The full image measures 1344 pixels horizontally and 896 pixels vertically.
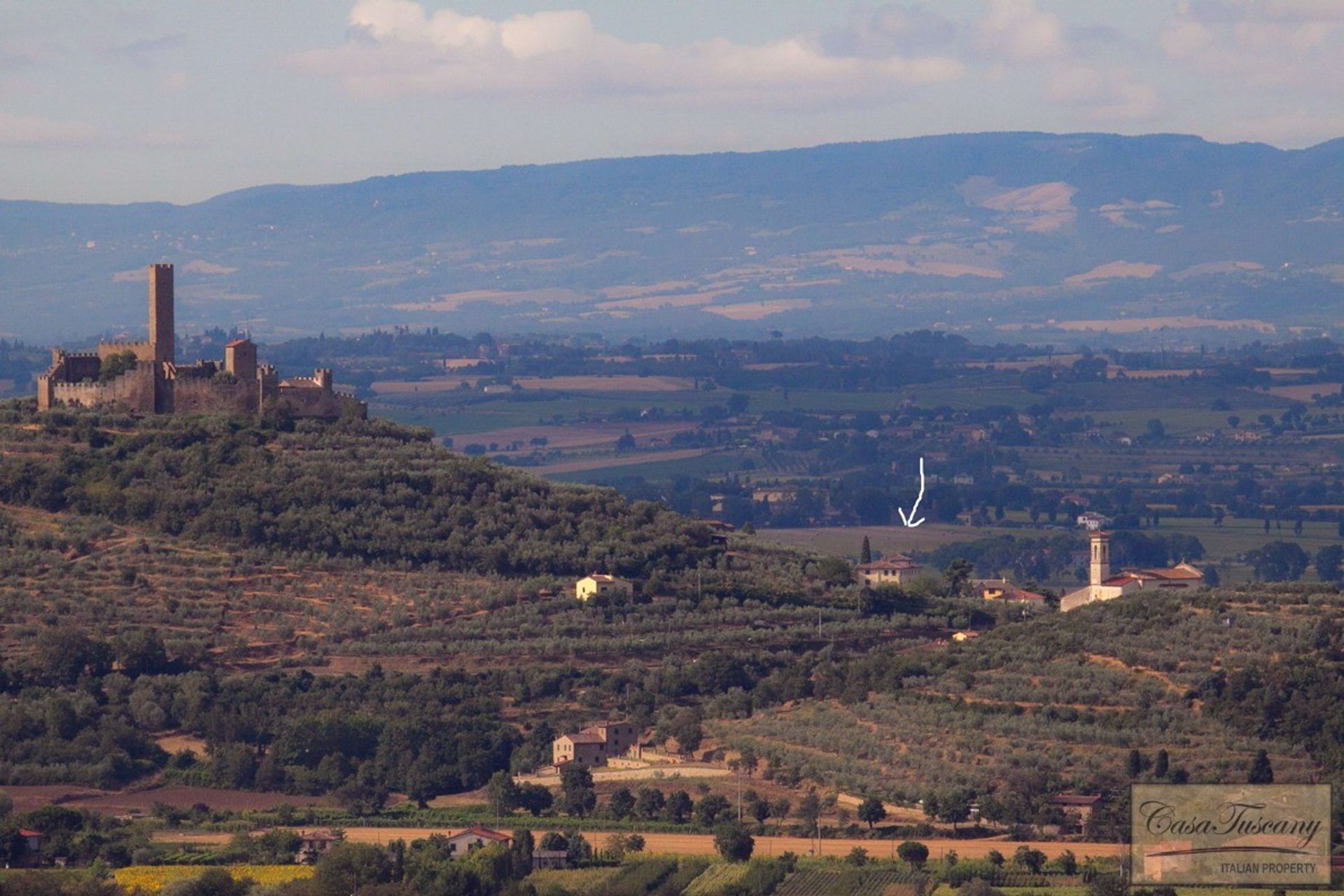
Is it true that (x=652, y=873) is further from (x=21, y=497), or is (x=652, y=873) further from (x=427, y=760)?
(x=21, y=497)

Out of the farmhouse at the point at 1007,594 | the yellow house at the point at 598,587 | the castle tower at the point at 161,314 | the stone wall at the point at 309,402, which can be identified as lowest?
the farmhouse at the point at 1007,594

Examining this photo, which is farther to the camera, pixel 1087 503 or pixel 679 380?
pixel 679 380

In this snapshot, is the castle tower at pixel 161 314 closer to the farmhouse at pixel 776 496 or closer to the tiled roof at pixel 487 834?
the tiled roof at pixel 487 834

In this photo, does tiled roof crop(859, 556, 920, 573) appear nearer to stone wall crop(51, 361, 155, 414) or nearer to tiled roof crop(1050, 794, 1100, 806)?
stone wall crop(51, 361, 155, 414)

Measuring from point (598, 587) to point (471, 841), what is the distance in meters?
20.6

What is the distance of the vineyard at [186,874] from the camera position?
42.2 metres

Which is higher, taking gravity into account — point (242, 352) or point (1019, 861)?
point (242, 352)

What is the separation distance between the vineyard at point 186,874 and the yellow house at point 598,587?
2198 cm

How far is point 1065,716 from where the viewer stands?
177 ft

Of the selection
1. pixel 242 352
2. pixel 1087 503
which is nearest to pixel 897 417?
pixel 1087 503

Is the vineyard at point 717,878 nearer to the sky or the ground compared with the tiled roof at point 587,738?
nearer to the sky

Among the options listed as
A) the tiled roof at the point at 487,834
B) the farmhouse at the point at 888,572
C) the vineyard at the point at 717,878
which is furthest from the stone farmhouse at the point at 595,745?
the farmhouse at the point at 888,572

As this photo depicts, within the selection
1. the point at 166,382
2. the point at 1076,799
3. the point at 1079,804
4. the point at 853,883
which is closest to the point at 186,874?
the point at 853,883

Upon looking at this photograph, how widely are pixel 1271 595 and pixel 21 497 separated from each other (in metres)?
27.7
